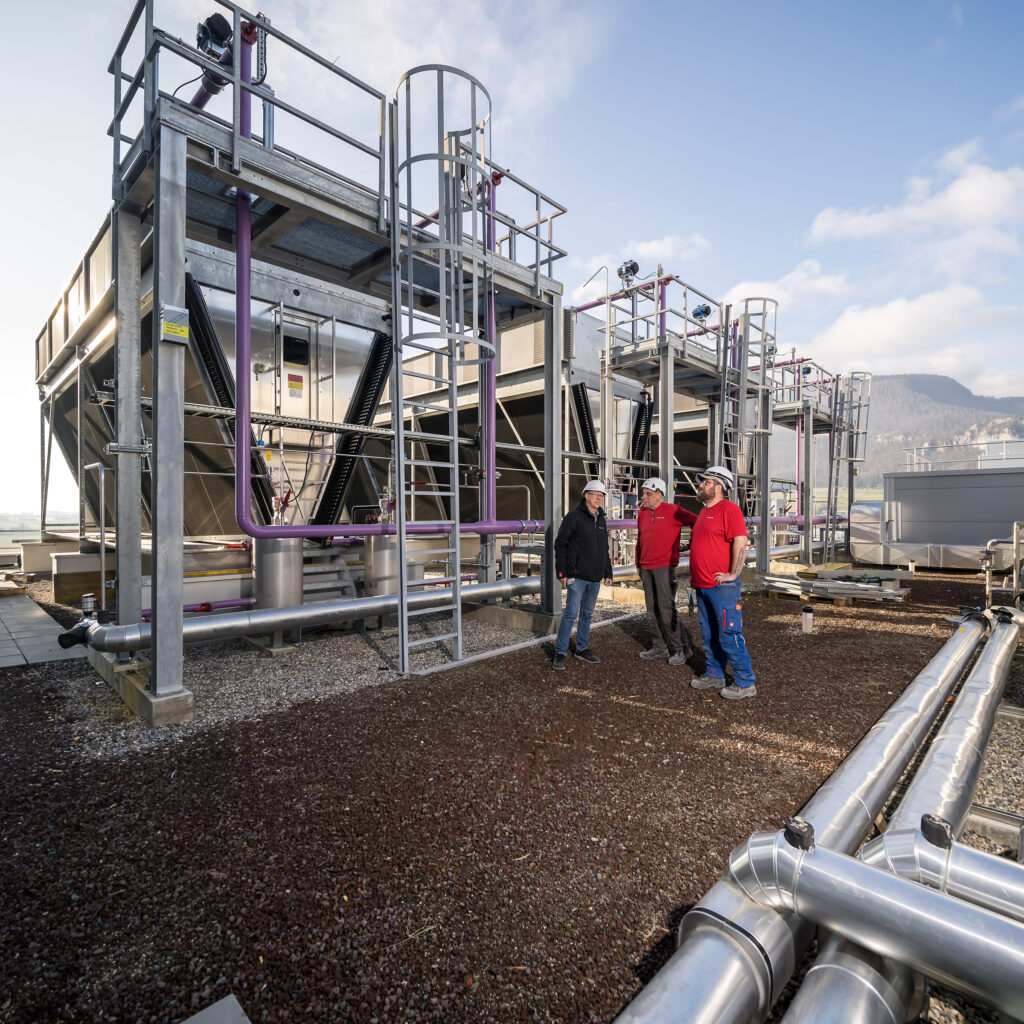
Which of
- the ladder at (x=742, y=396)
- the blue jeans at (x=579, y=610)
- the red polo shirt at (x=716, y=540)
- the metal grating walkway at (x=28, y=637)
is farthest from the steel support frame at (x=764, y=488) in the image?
the metal grating walkway at (x=28, y=637)

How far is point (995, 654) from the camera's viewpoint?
472cm

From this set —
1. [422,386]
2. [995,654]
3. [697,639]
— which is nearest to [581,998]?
[995,654]

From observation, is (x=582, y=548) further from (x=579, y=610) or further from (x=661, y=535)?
(x=661, y=535)

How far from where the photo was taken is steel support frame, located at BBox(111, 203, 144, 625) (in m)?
5.34

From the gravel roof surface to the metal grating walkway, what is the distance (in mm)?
1127

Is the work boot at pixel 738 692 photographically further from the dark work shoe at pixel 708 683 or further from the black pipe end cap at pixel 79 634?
the black pipe end cap at pixel 79 634

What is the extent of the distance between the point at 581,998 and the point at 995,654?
189 inches

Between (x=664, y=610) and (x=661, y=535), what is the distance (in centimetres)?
85

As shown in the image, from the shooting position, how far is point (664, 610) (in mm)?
6211

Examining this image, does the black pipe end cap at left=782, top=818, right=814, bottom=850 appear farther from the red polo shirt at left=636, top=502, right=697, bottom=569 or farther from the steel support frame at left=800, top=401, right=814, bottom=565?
the steel support frame at left=800, top=401, right=814, bottom=565

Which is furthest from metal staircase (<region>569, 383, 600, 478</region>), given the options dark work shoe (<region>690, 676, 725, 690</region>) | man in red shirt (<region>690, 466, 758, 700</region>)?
dark work shoe (<region>690, 676, 725, 690</region>)

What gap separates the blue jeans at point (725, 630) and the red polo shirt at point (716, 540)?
13 centimetres

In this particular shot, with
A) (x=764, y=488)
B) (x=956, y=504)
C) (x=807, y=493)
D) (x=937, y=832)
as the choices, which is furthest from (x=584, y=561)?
(x=956, y=504)

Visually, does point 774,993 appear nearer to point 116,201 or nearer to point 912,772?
point 912,772
